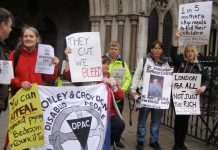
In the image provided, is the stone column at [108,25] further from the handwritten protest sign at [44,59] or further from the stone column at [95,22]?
the handwritten protest sign at [44,59]

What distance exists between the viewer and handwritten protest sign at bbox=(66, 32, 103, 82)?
4.64 m

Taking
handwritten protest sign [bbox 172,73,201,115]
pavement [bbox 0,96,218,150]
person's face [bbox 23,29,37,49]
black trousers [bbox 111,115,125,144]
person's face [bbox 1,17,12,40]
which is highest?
person's face [bbox 1,17,12,40]

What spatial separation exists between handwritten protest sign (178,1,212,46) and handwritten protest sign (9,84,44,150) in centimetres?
320

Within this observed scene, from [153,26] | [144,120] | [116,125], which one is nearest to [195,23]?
[144,120]

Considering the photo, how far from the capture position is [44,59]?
4488mm

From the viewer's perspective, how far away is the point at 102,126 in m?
4.81

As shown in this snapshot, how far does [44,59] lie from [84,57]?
52cm

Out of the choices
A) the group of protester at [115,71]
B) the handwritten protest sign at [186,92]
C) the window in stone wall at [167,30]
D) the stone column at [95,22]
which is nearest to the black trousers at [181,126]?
the group of protester at [115,71]

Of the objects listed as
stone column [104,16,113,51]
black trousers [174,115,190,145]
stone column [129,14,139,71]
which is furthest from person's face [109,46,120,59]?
stone column [104,16,113,51]

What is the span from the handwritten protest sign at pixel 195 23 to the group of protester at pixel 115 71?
0.45 meters

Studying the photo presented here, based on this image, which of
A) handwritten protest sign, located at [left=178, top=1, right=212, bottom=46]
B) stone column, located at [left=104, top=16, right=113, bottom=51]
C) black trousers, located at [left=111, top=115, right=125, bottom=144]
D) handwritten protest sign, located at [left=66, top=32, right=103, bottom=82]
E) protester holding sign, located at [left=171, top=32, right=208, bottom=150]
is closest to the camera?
handwritten protest sign, located at [left=66, top=32, right=103, bottom=82]

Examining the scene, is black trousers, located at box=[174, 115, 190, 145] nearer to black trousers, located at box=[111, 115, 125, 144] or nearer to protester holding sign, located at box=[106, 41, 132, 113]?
protester holding sign, located at box=[106, 41, 132, 113]

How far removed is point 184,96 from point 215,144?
1352 mm

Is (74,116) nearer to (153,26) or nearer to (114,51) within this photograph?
(114,51)
